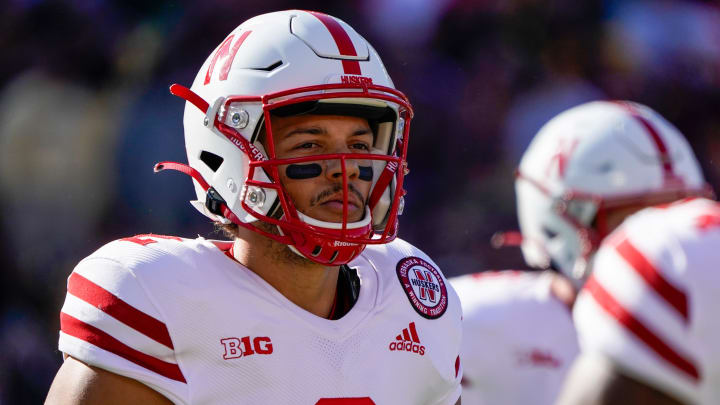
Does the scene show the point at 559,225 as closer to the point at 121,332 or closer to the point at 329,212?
the point at 329,212

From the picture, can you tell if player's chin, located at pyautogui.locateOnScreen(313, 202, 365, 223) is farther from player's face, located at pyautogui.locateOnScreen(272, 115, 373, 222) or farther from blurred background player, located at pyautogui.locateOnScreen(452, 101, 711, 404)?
blurred background player, located at pyautogui.locateOnScreen(452, 101, 711, 404)

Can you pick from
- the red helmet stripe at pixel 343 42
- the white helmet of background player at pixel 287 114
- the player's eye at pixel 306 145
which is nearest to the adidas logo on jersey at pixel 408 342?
the white helmet of background player at pixel 287 114

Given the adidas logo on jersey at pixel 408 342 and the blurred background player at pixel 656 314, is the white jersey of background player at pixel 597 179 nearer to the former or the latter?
the adidas logo on jersey at pixel 408 342

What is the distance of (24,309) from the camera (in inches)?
208

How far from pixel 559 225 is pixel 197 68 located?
2607mm

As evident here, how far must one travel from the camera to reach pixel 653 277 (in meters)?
1.60

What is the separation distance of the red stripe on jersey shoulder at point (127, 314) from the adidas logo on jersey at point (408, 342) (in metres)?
Answer: 0.52

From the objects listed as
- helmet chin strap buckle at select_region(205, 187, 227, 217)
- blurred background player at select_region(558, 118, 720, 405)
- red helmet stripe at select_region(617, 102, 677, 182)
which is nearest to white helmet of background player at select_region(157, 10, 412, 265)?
helmet chin strap buckle at select_region(205, 187, 227, 217)

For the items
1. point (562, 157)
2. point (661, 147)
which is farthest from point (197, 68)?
point (661, 147)

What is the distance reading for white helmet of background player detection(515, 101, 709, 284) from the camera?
13.1ft

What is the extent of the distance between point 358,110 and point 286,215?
30 centimetres

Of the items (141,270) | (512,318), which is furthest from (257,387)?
(512,318)

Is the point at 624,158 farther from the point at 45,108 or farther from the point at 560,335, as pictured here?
the point at 45,108

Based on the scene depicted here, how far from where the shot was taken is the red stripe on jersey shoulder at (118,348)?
6.50 feet
